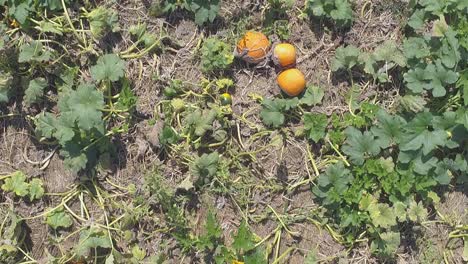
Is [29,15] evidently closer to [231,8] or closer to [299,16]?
[231,8]

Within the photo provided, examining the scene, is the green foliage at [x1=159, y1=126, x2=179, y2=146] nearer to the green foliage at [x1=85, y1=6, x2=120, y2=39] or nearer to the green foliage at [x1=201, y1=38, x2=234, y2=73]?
the green foliage at [x1=201, y1=38, x2=234, y2=73]

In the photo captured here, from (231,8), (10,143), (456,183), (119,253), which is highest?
(231,8)

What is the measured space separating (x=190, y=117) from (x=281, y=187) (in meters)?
0.95

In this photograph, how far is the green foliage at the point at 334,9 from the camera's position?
493 centimetres

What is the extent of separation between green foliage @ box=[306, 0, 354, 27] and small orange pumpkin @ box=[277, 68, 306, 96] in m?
0.51

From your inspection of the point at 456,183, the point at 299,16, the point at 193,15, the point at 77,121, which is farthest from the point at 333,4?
the point at 77,121

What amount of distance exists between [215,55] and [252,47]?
0.31 metres

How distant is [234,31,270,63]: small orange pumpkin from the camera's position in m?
4.96

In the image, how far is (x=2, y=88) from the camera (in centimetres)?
496

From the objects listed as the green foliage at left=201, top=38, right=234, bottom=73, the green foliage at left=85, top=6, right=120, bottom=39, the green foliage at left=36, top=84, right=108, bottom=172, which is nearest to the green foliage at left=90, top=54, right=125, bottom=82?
the green foliage at left=36, top=84, right=108, bottom=172

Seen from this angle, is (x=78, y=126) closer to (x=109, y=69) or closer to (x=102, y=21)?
(x=109, y=69)

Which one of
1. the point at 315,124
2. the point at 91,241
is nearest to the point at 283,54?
the point at 315,124

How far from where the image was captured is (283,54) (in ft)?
16.3

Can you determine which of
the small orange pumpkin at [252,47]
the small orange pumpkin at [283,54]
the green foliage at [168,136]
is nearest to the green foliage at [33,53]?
the green foliage at [168,136]
